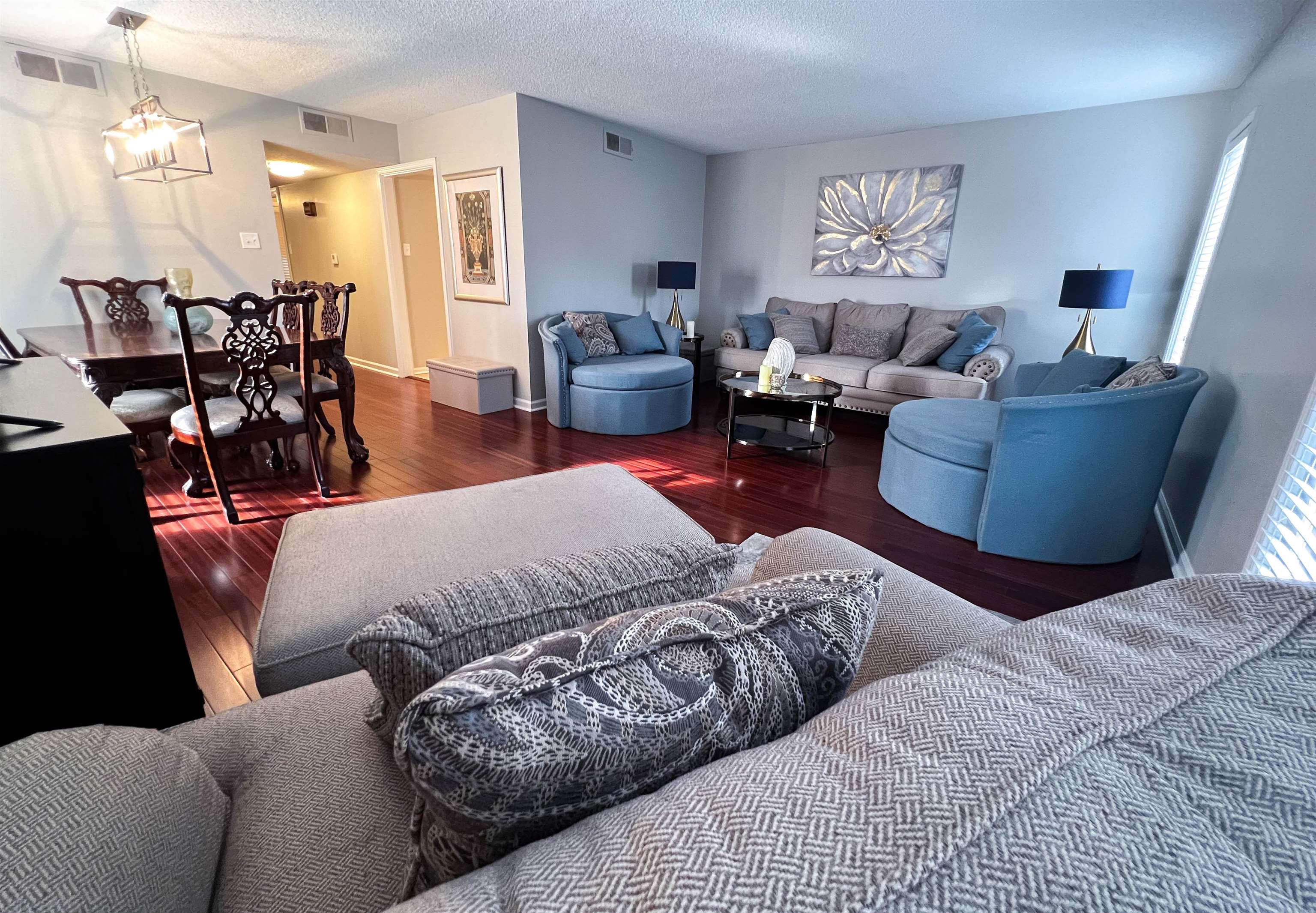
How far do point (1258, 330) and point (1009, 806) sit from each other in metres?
2.80

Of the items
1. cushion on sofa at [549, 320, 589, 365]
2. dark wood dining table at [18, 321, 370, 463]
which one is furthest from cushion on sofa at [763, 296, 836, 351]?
dark wood dining table at [18, 321, 370, 463]

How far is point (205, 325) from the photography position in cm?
326

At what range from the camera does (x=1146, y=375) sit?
227cm

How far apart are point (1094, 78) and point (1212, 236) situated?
1251 millimetres

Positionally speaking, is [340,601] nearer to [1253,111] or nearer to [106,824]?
[106,824]

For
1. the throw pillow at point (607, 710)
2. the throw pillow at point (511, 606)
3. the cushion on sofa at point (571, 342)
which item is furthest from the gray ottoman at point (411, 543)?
the cushion on sofa at point (571, 342)

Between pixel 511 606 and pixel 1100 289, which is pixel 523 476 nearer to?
pixel 511 606

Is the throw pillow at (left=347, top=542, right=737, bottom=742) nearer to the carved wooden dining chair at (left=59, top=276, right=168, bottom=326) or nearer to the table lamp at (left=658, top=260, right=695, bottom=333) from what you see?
the carved wooden dining chair at (left=59, top=276, right=168, bottom=326)

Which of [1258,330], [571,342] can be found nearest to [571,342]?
[571,342]

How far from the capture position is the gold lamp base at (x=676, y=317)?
5488 mm

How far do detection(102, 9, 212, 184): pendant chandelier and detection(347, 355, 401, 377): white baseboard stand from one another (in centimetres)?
231

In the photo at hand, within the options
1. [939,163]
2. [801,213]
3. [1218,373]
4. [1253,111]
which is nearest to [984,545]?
[1218,373]

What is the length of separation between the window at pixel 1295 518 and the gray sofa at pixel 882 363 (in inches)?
98.9

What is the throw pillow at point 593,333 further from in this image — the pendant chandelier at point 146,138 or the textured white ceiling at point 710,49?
the pendant chandelier at point 146,138
